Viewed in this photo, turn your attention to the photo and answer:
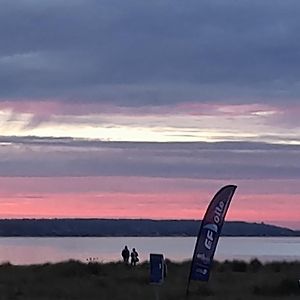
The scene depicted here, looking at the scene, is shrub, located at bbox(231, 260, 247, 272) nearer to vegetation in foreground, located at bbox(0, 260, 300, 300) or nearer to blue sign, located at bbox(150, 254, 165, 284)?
vegetation in foreground, located at bbox(0, 260, 300, 300)

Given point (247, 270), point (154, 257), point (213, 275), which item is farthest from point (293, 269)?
point (154, 257)

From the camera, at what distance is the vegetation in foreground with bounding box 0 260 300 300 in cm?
2622

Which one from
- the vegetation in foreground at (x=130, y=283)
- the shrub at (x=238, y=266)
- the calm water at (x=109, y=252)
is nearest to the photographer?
the vegetation in foreground at (x=130, y=283)

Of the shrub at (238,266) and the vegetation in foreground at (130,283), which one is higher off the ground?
the shrub at (238,266)

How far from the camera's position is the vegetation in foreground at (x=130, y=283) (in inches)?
1032

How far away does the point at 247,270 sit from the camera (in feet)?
121

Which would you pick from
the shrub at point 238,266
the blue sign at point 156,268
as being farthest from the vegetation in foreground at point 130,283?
the blue sign at point 156,268

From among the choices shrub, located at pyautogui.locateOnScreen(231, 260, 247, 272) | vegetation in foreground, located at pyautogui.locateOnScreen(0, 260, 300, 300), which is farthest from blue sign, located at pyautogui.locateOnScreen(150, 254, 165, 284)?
shrub, located at pyautogui.locateOnScreen(231, 260, 247, 272)

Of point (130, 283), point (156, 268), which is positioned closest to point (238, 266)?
point (130, 283)

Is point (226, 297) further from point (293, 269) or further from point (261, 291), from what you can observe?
point (293, 269)

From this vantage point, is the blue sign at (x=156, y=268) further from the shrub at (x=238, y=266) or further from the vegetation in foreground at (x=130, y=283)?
the shrub at (x=238, y=266)

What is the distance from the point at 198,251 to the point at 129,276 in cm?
715

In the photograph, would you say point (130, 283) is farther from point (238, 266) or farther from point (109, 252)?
point (109, 252)

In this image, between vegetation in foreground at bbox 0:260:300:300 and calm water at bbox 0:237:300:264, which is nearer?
vegetation in foreground at bbox 0:260:300:300
